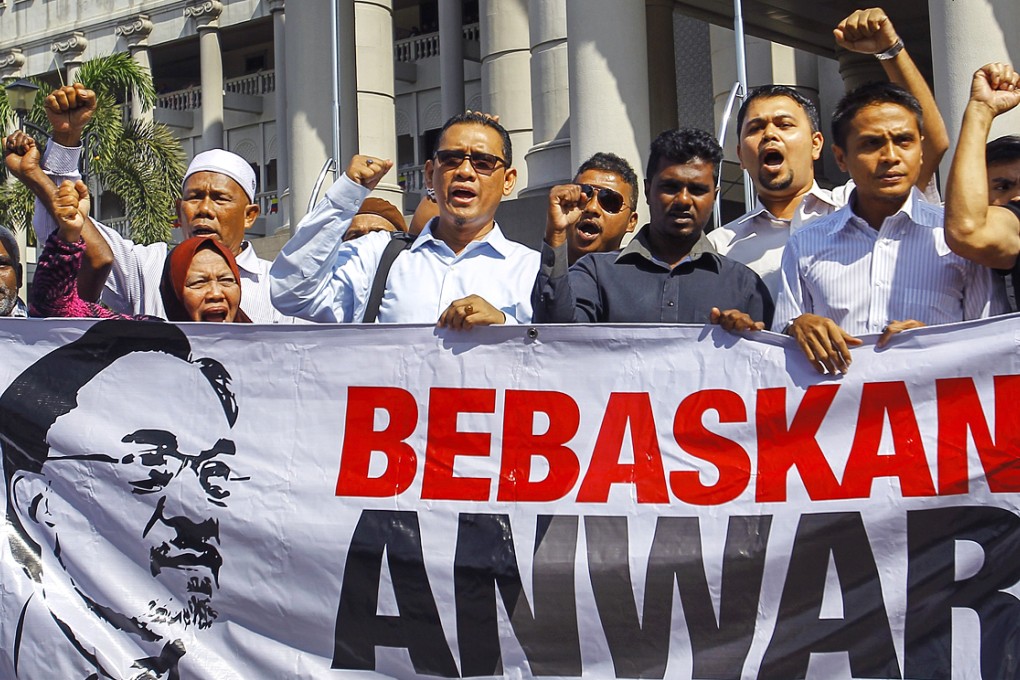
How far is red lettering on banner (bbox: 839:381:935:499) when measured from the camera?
3.68 m

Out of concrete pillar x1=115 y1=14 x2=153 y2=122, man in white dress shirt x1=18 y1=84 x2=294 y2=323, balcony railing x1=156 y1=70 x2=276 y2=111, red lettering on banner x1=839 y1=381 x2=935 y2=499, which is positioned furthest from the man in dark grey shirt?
balcony railing x1=156 y1=70 x2=276 y2=111

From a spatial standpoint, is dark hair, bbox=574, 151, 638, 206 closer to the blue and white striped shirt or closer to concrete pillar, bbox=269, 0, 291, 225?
the blue and white striped shirt

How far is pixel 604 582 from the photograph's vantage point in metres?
3.74

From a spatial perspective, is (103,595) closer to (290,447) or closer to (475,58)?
(290,447)

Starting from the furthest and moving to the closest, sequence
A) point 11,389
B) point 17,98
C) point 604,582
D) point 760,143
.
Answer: point 17,98 → point 760,143 → point 11,389 → point 604,582

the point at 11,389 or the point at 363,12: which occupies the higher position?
the point at 363,12

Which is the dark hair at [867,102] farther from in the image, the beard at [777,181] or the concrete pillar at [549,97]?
the concrete pillar at [549,97]

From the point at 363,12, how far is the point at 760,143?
16609 millimetres

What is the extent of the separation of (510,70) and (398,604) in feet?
56.8

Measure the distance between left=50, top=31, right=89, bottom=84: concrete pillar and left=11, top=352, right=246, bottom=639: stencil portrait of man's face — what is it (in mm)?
33658

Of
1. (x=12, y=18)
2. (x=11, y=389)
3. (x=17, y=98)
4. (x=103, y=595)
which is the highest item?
(x=12, y=18)

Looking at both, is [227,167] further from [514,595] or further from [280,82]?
[280,82]

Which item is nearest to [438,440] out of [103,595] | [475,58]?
[103,595]

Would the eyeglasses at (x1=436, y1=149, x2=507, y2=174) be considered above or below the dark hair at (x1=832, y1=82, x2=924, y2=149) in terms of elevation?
below
